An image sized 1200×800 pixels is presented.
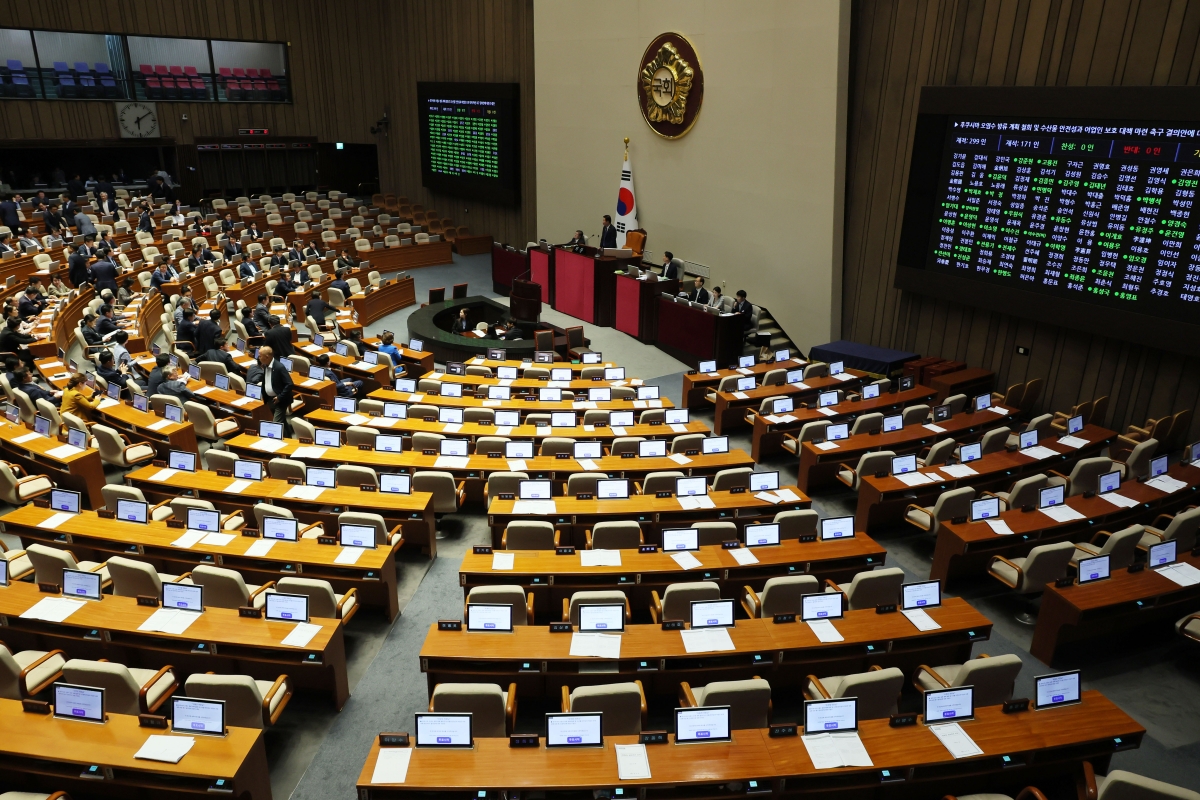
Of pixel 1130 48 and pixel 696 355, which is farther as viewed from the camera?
pixel 696 355

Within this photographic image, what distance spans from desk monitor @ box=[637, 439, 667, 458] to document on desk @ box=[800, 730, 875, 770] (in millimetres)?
4767

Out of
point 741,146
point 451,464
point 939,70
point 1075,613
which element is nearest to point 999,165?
point 939,70

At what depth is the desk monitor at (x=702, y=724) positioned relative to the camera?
4676 mm

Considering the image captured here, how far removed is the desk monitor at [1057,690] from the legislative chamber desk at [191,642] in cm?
467

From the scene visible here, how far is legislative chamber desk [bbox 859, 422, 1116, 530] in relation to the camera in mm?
8312

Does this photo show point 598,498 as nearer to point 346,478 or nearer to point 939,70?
point 346,478

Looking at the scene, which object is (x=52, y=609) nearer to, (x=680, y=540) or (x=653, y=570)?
(x=653, y=570)

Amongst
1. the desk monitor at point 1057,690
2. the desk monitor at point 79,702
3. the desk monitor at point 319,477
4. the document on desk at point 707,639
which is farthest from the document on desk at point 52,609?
the desk monitor at point 1057,690

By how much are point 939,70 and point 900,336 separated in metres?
4.13

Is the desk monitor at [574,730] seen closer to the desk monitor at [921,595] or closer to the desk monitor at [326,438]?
the desk monitor at [921,595]

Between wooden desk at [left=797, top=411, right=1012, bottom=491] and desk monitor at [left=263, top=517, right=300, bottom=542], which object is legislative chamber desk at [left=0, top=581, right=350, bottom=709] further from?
wooden desk at [left=797, top=411, right=1012, bottom=491]

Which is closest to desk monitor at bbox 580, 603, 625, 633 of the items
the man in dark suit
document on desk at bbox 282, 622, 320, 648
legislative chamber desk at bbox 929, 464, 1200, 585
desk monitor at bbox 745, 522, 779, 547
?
desk monitor at bbox 745, 522, 779, 547

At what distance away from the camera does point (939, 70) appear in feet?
39.5

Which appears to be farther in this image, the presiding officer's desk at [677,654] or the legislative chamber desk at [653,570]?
the legislative chamber desk at [653,570]
